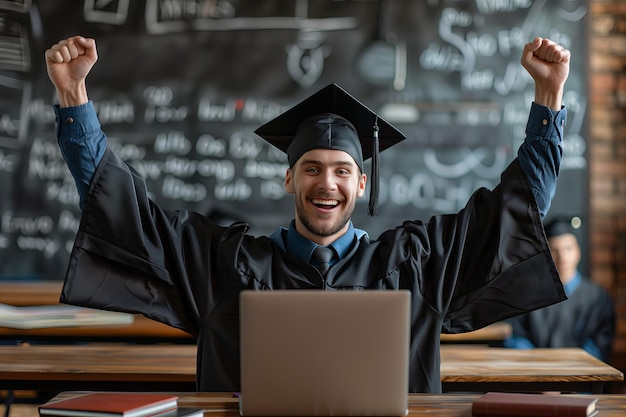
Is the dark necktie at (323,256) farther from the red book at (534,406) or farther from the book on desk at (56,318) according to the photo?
the book on desk at (56,318)

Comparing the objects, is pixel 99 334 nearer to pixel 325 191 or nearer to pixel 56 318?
pixel 56 318

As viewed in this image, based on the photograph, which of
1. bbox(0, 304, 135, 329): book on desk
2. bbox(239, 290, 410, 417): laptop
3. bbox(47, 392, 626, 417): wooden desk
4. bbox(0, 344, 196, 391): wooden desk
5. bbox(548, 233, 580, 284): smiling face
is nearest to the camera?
bbox(239, 290, 410, 417): laptop

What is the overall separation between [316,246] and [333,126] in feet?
1.07

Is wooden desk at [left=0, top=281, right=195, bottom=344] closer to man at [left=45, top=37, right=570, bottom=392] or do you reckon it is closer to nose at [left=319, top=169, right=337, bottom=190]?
man at [left=45, top=37, right=570, bottom=392]

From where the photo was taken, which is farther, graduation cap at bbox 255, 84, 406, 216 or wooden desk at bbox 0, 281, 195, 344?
wooden desk at bbox 0, 281, 195, 344

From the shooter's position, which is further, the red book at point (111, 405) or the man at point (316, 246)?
the man at point (316, 246)

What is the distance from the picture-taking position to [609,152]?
4.58 m

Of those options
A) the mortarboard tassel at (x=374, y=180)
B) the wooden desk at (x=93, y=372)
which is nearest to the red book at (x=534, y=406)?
the mortarboard tassel at (x=374, y=180)

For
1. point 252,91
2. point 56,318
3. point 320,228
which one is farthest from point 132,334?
point 252,91

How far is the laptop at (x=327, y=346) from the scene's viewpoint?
4.63 ft

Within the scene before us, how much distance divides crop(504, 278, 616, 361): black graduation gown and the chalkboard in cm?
56

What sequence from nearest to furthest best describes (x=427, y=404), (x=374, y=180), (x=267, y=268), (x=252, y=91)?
(x=427, y=404), (x=267, y=268), (x=374, y=180), (x=252, y=91)

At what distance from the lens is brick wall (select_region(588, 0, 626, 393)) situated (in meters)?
4.55

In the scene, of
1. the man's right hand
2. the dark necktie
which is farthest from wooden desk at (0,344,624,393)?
the man's right hand
